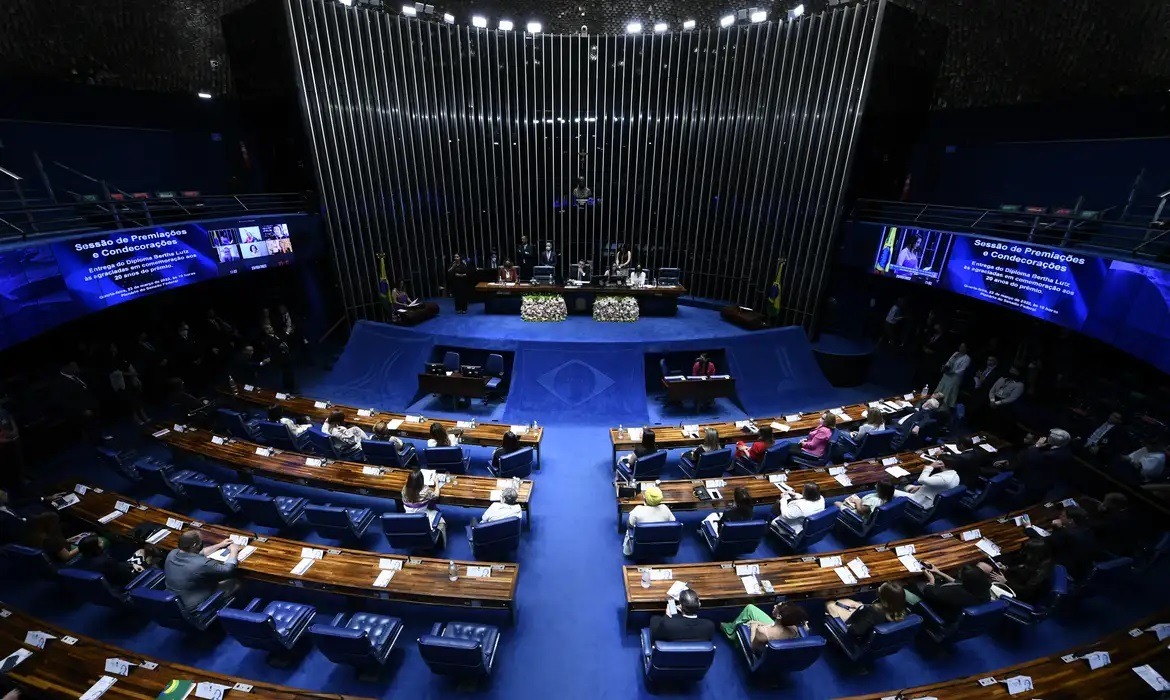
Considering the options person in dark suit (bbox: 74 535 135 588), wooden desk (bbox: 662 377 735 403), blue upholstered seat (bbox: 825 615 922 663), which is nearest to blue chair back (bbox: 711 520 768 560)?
blue upholstered seat (bbox: 825 615 922 663)

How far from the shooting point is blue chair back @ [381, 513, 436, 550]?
589 cm

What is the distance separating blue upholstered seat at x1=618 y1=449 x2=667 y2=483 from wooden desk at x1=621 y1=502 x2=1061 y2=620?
1.93 metres

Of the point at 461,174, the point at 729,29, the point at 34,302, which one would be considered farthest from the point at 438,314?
the point at 729,29

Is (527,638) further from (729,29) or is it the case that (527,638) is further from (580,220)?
(729,29)

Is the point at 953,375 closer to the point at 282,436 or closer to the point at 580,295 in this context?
the point at 580,295

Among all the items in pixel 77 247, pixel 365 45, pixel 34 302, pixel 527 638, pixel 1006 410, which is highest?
pixel 365 45

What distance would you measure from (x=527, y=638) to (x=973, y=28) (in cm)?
1593

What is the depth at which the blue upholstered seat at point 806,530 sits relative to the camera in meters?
6.04

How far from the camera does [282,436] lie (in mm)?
8305

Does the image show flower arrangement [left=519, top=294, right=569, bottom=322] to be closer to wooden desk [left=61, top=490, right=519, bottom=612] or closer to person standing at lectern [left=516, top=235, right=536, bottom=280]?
person standing at lectern [left=516, top=235, right=536, bottom=280]

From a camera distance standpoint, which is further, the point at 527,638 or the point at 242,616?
the point at 527,638

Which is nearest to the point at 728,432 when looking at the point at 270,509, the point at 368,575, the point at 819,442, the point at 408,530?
the point at 819,442

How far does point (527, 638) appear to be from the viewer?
5.46 metres

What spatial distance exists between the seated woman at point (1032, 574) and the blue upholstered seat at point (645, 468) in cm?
412
